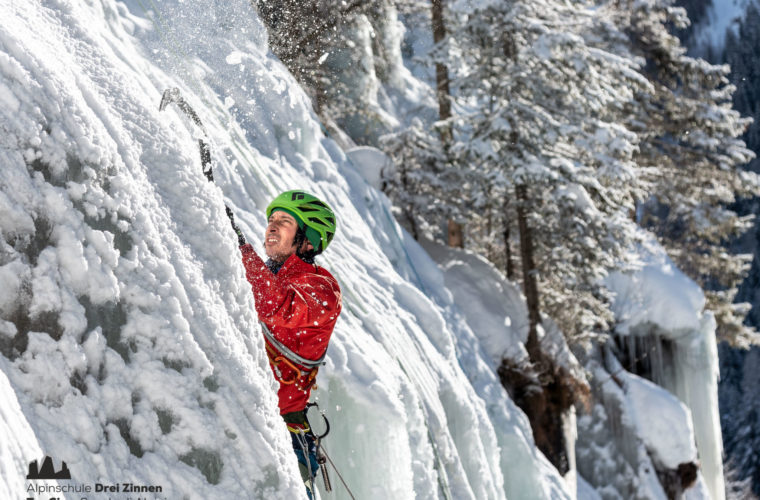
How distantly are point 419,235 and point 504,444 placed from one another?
5090mm

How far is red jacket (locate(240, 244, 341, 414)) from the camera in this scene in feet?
9.13

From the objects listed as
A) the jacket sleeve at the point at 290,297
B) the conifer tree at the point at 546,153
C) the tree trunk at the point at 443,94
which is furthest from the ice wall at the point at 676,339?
the jacket sleeve at the point at 290,297

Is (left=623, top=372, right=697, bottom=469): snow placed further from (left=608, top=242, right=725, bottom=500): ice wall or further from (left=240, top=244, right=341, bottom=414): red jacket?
(left=240, top=244, right=341, bottom=414): red jacket

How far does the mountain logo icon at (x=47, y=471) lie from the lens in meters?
1.54

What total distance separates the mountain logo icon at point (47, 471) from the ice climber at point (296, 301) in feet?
3.89

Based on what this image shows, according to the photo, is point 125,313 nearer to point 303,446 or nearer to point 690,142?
point 303,446

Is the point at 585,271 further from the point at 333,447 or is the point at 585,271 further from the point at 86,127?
the point at 86,127

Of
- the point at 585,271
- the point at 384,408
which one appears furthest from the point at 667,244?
the point at 384,408

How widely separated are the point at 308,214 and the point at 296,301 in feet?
1.38

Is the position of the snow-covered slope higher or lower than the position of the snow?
higher

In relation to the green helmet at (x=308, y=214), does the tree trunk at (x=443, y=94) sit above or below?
below

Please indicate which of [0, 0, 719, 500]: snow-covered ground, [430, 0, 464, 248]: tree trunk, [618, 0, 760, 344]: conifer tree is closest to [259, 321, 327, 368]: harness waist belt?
[0, 0, 719, 500]: snow-covered ground

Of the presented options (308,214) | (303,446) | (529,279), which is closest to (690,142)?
(529,279)

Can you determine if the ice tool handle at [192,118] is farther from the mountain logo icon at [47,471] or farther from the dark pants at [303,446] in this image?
the mountain logo icon at [47,471]
